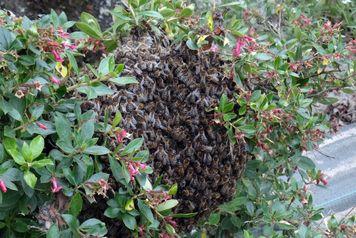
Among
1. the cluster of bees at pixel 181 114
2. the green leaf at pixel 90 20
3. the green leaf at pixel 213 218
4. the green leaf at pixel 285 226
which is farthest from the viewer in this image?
the green leaf at pixel 285 226

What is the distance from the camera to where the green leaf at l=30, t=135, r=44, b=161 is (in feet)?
4.42

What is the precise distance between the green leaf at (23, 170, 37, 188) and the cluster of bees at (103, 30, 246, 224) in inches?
14.8

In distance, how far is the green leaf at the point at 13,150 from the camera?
1.34 m

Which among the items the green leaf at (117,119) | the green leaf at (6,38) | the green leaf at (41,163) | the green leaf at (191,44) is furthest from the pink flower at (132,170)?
the green leaf at (191,44)

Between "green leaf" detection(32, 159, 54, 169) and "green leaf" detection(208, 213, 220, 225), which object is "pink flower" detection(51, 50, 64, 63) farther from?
"green leaf" detection(208, 213, 220, 225)

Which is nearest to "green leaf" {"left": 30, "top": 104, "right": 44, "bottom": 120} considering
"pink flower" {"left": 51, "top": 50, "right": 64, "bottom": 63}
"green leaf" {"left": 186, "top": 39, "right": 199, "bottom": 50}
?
"pink flower" {"left": 51, "top": 50, "right": 64, "bottom": 63}

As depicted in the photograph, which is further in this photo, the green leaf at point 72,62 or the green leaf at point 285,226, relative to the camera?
the green leaf at point 285,226

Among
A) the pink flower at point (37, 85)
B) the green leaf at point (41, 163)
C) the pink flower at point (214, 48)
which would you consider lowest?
the green leaf at point (41, 163)

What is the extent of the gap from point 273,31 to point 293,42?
90cm

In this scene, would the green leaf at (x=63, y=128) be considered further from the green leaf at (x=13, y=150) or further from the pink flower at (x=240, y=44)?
the pink flower at (x=240, y=44)

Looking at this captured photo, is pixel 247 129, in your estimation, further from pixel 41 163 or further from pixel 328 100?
pixel 41 163

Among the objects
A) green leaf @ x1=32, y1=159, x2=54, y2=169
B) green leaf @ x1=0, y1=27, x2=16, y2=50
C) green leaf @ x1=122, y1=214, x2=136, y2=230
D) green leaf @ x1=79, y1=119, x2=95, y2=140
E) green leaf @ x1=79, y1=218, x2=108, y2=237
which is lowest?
green leaf @ x1=122, y1=214, x2=136, y2=230

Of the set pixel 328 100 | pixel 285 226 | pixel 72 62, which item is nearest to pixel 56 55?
pixel 72 62

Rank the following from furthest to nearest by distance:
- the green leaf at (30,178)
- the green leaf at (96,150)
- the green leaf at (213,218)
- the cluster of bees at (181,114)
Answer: the green leaf at (213,218) → the cluster of bees at (181,114) → the green leaf at (96,150) → the green leaf at (30,178)
